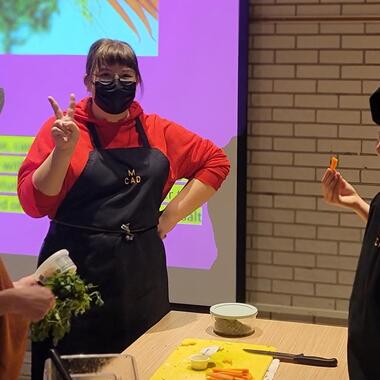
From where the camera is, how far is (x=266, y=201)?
3783 mm

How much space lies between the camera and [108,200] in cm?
262

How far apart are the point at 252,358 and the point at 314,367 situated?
18 cm

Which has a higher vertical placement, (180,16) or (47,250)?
(180,16)

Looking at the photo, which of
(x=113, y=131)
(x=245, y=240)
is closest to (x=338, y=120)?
(x=245, y=240)

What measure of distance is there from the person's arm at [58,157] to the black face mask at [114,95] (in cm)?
15

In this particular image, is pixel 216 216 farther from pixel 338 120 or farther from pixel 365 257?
pixel 365 257

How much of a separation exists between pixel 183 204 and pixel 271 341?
2.67ft

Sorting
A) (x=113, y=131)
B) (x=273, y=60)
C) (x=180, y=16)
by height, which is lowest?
(x=113, y=131)

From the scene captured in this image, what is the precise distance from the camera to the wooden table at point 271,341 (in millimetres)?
1987

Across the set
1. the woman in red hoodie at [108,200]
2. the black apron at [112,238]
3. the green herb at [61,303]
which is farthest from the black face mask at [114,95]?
the green herb at [61,303]

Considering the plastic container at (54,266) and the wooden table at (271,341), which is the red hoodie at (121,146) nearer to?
the wooden table at (271,341)

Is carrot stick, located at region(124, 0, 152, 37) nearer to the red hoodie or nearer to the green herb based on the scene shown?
the red hoodie

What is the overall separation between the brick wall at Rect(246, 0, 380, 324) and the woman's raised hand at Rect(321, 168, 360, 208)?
138cm

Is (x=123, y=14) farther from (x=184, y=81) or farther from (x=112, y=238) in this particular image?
(x=112, y=238)
